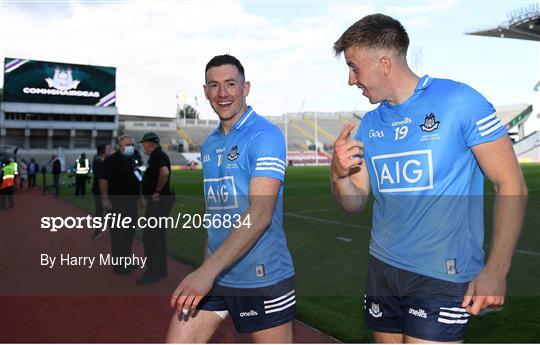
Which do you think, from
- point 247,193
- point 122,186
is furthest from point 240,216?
point 122,186

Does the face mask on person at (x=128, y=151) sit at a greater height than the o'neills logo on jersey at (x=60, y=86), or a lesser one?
lesser

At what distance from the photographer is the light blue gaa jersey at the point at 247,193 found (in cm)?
254

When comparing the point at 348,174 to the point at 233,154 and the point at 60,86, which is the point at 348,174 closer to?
the point at 233,154

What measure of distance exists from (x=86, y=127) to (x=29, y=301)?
197 feet

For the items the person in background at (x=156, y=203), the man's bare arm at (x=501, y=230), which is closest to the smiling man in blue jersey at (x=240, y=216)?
the man's bare arm at (x=501, y=230)

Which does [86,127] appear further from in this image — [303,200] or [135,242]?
[135,242]

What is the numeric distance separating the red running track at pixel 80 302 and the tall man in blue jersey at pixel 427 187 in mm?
2334

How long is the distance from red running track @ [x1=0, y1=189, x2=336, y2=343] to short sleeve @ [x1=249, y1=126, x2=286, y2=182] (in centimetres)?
248

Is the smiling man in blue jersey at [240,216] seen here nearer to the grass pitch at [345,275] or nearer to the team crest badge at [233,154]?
the team crest badge at [233,154]

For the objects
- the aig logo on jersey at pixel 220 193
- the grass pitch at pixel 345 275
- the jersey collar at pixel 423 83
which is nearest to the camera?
the jersey collar at pixel 423 83

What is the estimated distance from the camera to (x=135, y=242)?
31.9 feet

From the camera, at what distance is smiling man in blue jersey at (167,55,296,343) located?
2.50m

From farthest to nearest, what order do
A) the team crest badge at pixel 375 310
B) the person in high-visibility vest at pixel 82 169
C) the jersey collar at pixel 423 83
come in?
the person in high-visibility vest at pixel 82 169 → the team crest badge at pixel 375 310 → the jersey collar at pixel 423 83

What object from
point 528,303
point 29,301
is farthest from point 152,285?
point 528,303
